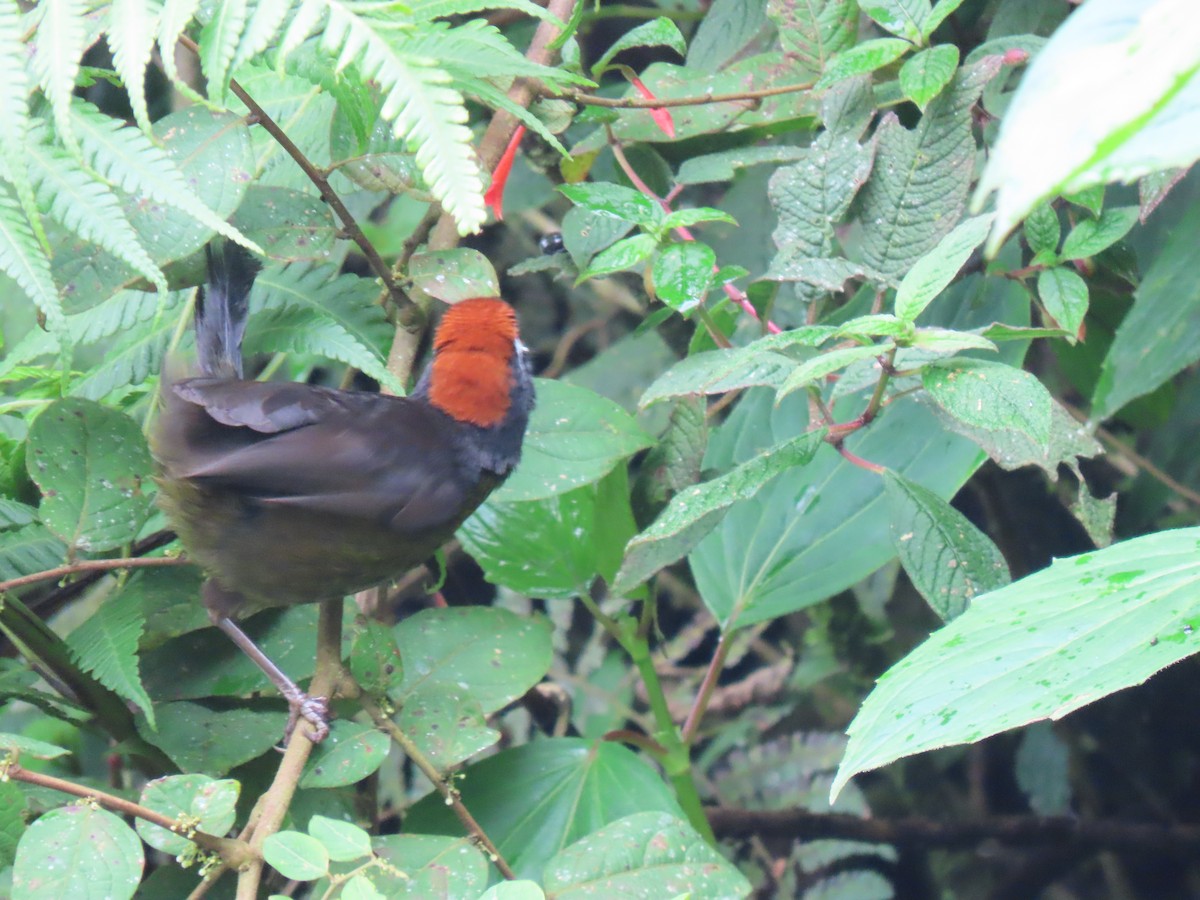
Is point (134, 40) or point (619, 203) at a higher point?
point (134, 40)

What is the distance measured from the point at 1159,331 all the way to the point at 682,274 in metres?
0.65

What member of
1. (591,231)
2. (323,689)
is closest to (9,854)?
(323,689)

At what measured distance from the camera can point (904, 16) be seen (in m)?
1.55

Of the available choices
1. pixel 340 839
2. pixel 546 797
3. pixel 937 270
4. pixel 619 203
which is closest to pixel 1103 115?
pixel 937 270

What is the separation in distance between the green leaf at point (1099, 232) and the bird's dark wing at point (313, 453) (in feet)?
Answer: 3.07

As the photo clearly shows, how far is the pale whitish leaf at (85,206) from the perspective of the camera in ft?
3.59

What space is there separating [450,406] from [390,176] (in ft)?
1.32

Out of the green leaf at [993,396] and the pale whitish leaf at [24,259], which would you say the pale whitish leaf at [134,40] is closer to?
the pale whitish leaf at [24,259]

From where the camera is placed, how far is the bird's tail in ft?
5.21

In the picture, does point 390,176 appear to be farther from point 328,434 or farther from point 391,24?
point 391,24

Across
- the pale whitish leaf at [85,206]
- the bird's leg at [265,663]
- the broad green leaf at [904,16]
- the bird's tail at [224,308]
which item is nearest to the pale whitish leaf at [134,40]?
the pale whitish leaf at [85,206]

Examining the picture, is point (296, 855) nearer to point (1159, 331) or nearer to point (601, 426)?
point (601, 426)

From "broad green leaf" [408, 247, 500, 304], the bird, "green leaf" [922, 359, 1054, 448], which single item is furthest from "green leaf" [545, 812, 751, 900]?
"broad green leaf" [408, 247, 500, 304]

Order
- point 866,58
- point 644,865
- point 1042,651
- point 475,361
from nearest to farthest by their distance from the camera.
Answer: point 1042,651, point 644,865, point 866,58, point 475,361
